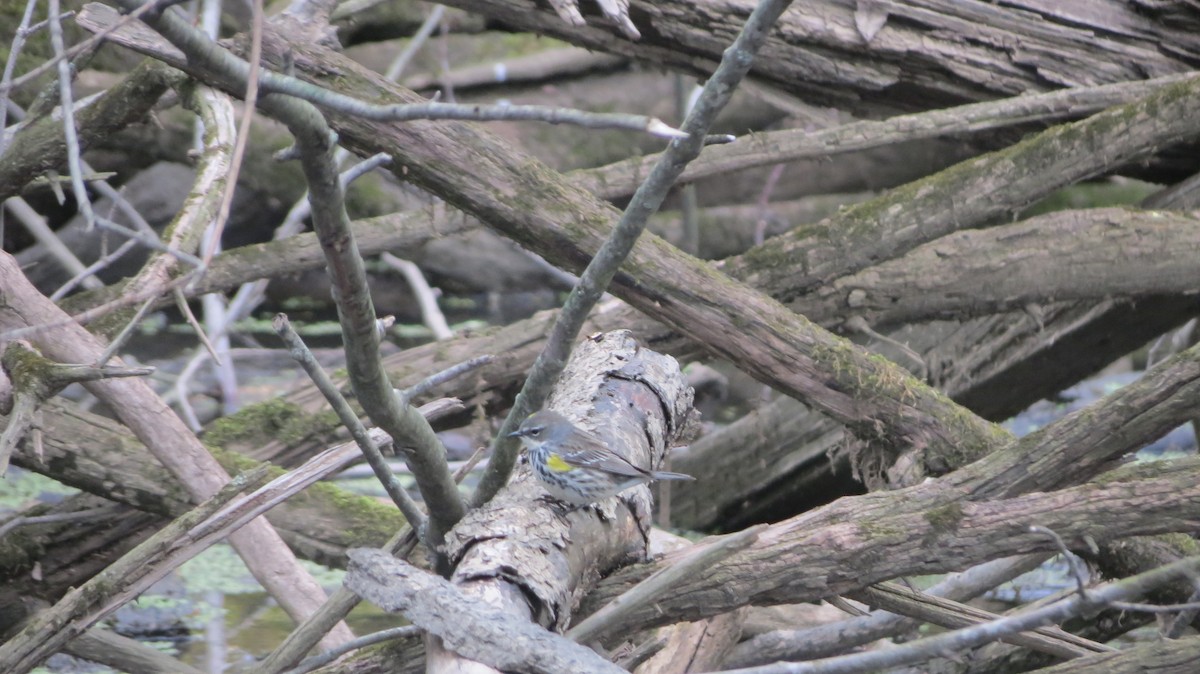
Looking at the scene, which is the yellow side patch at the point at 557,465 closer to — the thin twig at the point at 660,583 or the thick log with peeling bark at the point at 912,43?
the thin twig at the point at 660,583

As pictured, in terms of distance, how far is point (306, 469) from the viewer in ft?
8.80

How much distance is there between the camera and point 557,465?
8.28 feet

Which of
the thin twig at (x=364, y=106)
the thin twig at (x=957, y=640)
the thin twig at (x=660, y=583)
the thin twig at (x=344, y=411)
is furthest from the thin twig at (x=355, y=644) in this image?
the thin twig at (x=364, y=106)

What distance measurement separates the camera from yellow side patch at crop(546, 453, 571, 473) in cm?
252

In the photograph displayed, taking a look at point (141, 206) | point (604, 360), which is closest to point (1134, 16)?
point (604, 360)

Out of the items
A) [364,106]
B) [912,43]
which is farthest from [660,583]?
[912,43]

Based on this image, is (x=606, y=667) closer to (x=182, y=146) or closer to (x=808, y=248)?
(x=808, y=248)

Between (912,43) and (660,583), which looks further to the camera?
(912,43)

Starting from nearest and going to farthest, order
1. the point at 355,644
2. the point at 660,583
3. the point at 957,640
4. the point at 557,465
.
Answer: the point at 957,640 < the point at 660,583 < the point at 355,644 < the point at 557,465

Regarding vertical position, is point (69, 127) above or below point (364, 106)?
above

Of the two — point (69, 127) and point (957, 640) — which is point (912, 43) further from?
point (957, 640)

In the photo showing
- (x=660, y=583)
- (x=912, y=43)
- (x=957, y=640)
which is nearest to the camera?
(x=957, y=640)

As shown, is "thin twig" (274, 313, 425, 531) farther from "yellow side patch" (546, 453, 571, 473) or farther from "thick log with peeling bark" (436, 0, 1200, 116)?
"thick log with peeling bark" (436, 0, 1200, 116)

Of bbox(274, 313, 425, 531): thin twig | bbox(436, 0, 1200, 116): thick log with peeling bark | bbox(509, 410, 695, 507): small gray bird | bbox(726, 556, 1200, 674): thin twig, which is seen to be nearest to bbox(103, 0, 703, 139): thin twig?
bbox(274, 313, 425, 531): thin twig
